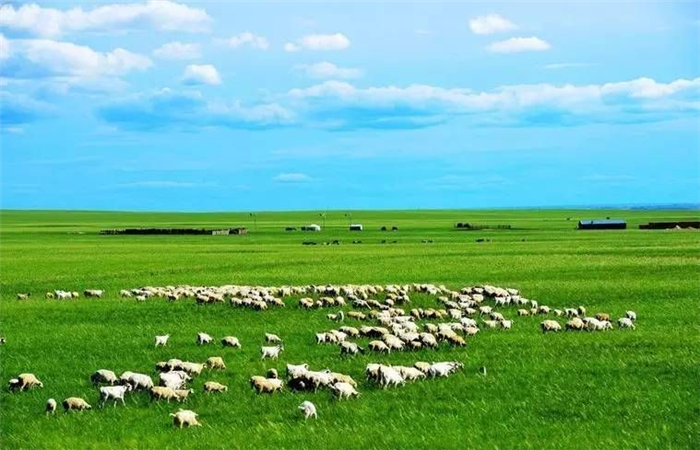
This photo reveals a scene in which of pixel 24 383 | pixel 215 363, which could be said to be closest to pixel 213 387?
pixel 215 363

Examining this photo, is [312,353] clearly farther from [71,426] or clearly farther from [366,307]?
[366,307]

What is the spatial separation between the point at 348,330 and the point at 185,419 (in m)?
9.57

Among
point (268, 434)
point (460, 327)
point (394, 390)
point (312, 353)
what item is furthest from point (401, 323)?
point (268, 434)

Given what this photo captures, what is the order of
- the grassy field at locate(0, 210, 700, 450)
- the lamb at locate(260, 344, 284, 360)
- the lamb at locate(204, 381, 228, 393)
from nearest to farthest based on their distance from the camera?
1. the grassy field at locate(0, 210, 700, 450)
2. the lamb at locate(204, 381, 228, 393)
3. the lamb at locate(260, 344, 284, 360)

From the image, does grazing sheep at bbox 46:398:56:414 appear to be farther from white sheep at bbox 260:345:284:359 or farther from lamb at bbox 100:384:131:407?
white sheep at bbox 260:345:284:359

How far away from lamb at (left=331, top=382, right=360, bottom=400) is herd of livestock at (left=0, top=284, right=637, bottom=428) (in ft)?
0.06

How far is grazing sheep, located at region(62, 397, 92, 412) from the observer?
1617 centimetres

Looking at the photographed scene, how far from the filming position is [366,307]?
30.9 m

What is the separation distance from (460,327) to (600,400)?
Answer: 27.3 feet

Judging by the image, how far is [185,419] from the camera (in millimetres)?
14922

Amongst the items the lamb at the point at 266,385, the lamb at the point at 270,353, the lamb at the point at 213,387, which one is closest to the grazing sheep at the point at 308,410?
the lamb at the point at 266,385

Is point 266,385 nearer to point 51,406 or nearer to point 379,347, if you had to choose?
point 51,406

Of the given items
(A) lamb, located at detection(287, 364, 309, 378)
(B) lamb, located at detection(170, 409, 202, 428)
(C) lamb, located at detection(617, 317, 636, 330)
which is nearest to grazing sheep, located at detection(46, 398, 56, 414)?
(B) lamb, located at detection(170, 409, 202, 428)

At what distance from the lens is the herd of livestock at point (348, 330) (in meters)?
17.1
